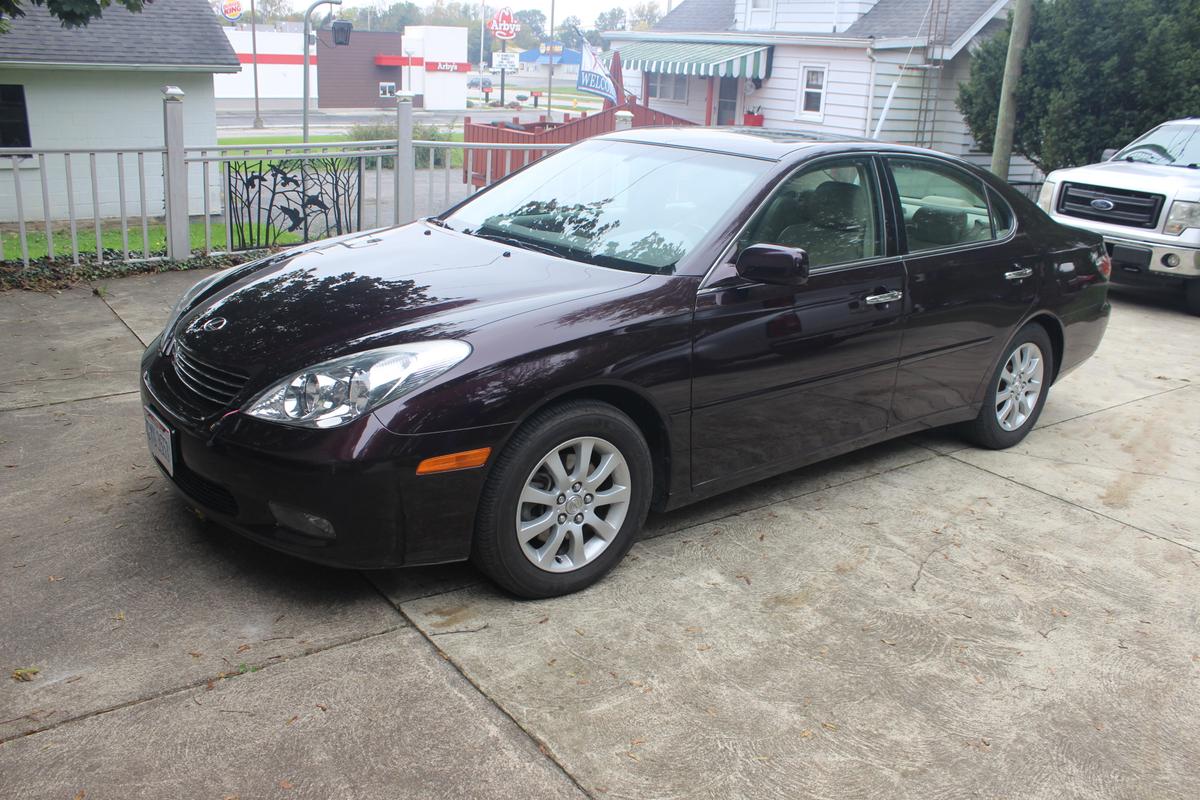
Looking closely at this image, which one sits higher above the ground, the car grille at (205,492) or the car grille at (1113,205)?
the car grille at (1113,205)

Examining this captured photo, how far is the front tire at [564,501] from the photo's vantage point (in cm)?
346

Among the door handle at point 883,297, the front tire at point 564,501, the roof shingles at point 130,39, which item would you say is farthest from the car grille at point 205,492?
the roof shingles at point 130,39

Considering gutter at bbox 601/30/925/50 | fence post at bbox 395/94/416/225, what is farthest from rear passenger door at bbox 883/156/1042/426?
gutter at bbox 601/30/925/50

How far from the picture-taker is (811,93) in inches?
845

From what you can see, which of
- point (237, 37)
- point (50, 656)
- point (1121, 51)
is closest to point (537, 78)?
point (237, 37)

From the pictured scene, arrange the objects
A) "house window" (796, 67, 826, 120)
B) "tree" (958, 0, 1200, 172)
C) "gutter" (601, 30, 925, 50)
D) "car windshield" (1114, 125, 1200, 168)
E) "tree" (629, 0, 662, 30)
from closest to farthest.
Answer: "car windshield" (1114, 125, 1200, 168)
"tree" (958, 0, 1200, 172)
"gutter" (601, 30, 925, 50)
"house window" (796, 67, 826, 120)
"tree" (629, 0, 662, 30)

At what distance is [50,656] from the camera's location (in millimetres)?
3170

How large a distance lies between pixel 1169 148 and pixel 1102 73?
15.1 ft

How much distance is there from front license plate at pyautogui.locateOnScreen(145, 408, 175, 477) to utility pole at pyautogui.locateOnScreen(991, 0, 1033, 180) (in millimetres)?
10383

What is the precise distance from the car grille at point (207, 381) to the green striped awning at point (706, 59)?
64.8ft

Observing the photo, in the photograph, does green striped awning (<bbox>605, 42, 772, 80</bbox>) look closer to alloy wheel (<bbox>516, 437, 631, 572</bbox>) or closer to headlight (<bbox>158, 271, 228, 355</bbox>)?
headlight (<bbox>158, 271, 228, 355</bbox>)

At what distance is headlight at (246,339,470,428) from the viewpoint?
3.28m

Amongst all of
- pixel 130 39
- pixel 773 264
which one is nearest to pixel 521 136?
pixel 130 39

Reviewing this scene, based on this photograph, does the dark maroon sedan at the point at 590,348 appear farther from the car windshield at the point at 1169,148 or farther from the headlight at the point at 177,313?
the car windshield at the point at 1169,148
